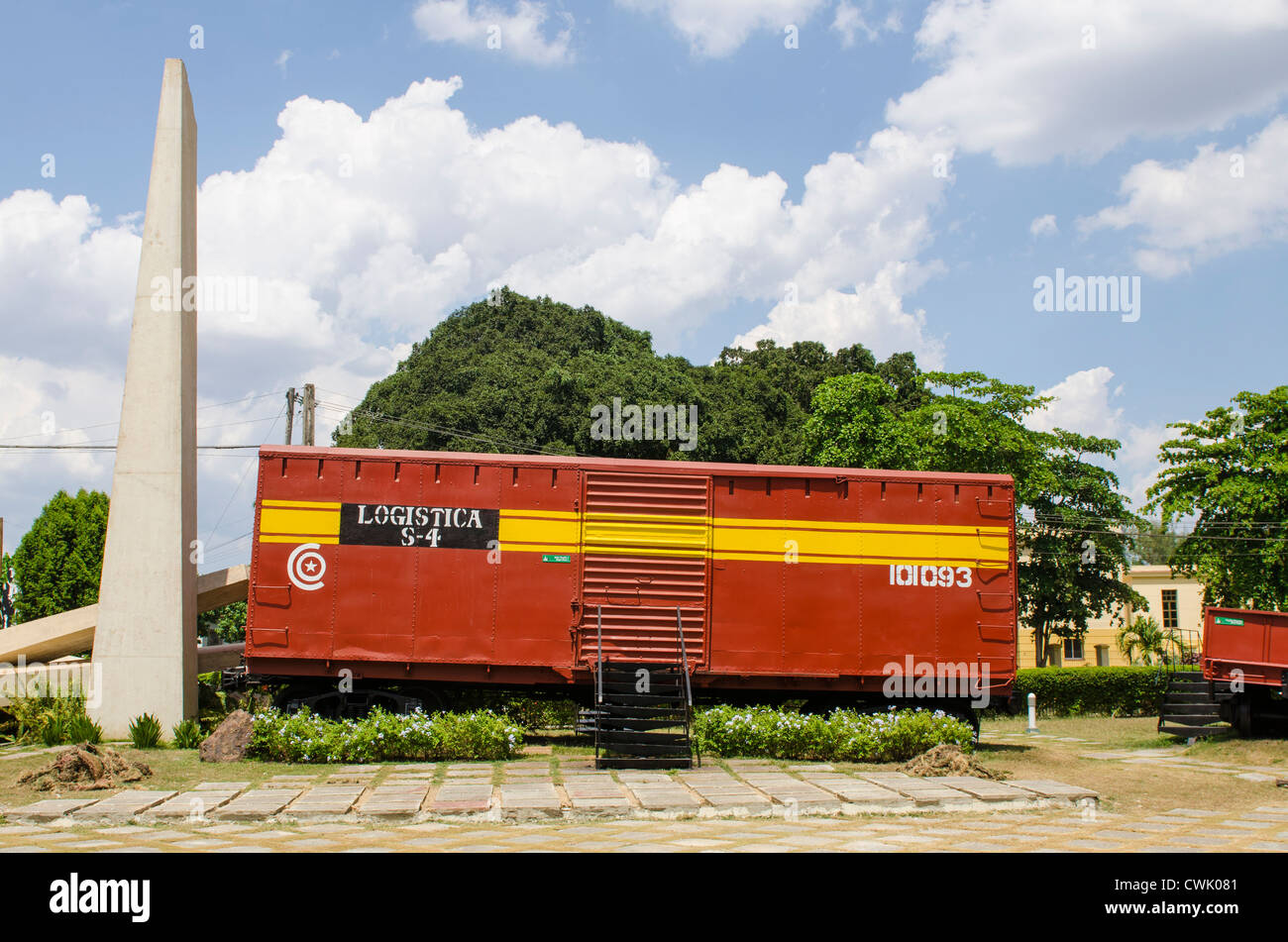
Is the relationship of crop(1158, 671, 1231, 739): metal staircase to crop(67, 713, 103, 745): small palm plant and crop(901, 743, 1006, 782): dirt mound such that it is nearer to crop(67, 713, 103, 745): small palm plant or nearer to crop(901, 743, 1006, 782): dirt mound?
crop(901, 743, 1006, 782): dirt mound

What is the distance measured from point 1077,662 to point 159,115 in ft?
148

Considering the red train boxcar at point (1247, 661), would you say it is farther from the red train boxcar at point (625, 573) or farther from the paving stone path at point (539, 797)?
the paving stone path at point (539, 797)

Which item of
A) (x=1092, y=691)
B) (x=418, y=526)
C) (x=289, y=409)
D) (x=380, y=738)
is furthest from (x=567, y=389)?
(x=380, y=738)

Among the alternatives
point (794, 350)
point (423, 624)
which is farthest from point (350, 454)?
point (794, 350)

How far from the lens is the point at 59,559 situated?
3497 cm

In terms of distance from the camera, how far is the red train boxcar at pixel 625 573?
1420cm

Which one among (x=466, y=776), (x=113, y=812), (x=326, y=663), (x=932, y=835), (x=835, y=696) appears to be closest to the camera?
(x=932, y=835)

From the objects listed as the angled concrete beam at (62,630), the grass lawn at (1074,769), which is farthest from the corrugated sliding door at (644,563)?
the angled concrete beam at (62,630)

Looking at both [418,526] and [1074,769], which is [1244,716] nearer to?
[1074,769]

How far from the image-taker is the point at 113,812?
8.95m

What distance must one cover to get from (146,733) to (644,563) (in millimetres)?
7450

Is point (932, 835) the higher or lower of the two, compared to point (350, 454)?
lower
